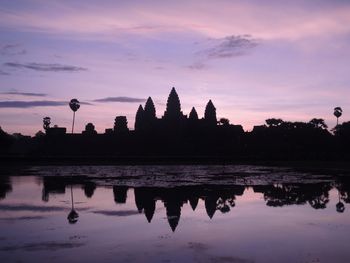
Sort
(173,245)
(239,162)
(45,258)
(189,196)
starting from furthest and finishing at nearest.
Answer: (239,162)
(189,196)
(173,245)
(45,258)

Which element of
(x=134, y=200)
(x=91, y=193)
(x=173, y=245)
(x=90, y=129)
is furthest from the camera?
(x=90, y=129)

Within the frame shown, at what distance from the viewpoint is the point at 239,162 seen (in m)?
72.3

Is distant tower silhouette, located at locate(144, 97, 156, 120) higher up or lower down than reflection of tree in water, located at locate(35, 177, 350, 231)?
higher up

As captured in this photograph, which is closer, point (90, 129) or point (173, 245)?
point (173, 245)

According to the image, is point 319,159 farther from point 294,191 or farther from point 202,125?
point 294,191

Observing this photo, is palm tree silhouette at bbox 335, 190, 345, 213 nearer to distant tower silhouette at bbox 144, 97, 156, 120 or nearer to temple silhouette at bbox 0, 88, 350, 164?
temple silhouette at bbox 0, 88, 350, 164

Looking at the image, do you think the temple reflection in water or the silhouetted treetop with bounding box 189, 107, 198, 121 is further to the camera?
the silhouetted treetop with bounding box 189, 107, 198, 121

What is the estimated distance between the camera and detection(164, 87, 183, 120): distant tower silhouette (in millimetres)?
117812

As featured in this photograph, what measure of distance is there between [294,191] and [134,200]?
32.1 ft

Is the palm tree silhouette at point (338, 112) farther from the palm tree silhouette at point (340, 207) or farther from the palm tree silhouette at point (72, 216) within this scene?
the palm tree silhouette at point (72, 216)

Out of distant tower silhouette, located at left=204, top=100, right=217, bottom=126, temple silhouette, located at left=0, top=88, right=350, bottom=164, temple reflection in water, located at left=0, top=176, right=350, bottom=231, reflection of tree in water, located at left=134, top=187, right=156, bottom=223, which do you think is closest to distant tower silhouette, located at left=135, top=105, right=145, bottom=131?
temple silhouette, located at left=0, top=88, right=350, bottom=164

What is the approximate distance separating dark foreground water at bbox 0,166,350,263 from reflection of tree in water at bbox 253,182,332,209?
50 mm

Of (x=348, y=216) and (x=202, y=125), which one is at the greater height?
(x=202, y=125)

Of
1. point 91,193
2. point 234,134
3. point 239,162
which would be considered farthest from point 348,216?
point 234,134
